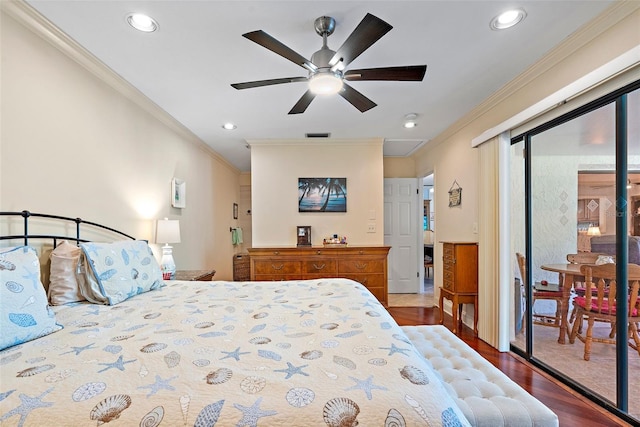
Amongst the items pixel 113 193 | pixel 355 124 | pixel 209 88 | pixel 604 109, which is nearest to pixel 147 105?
pixel 209 88

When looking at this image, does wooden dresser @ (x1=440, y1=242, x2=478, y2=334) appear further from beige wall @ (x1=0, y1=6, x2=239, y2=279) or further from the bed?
beige wall @ (x1=0, y1=6, x2=239, y2=279)

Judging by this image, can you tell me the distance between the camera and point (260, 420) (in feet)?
2.32

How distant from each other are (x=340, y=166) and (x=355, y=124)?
85 centimetres

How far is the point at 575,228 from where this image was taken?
7.80 feet

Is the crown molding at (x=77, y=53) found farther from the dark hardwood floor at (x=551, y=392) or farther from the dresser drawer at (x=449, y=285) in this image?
the dark hardwood floor at (x=551, y=392)

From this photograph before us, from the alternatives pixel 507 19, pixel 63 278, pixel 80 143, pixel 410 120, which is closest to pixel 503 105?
pixel 410 120

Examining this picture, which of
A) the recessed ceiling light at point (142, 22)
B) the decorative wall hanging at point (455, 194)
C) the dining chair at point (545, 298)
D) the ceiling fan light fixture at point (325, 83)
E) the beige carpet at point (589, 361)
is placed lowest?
the beige carpet at point (589, 361)

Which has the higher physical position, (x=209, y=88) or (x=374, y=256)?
(x=209, y=88)

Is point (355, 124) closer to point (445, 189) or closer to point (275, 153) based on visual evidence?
point (275, 153)

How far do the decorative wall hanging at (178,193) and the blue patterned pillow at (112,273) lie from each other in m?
1.52

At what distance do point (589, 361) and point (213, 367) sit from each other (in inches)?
116

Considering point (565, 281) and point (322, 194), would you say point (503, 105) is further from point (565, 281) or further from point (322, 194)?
point (322, 194)

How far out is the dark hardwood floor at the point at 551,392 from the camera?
6.04ft

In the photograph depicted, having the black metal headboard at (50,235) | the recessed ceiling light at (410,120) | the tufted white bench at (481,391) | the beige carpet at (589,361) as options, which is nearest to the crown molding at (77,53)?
the black metal headboard at (50,235)
